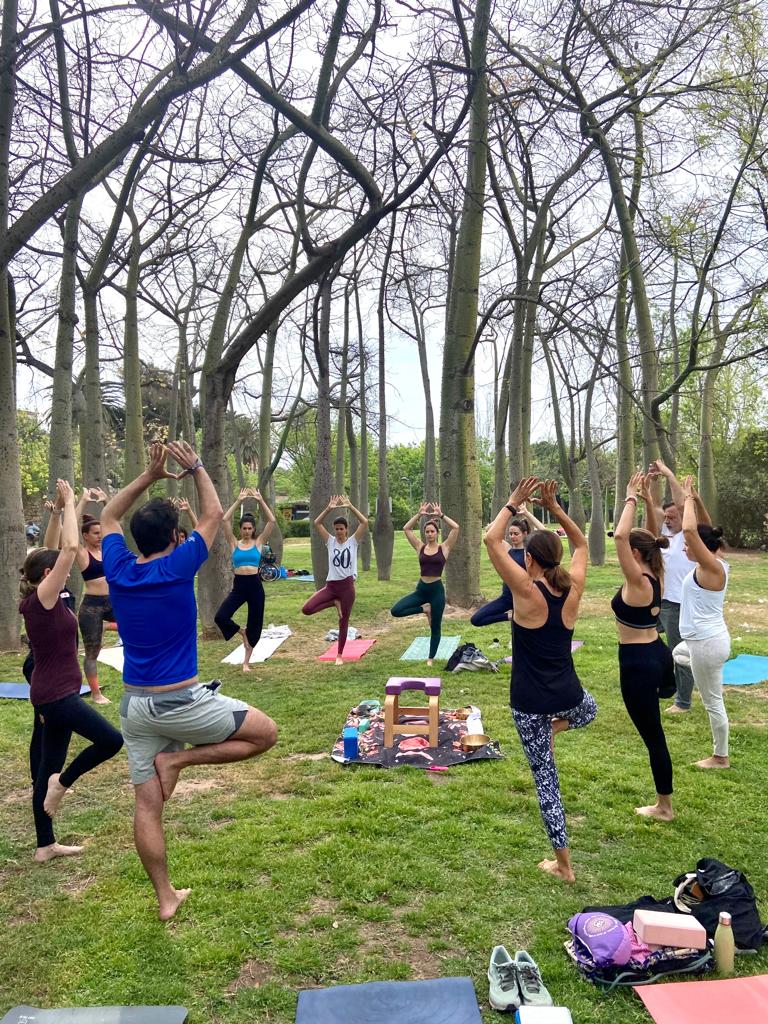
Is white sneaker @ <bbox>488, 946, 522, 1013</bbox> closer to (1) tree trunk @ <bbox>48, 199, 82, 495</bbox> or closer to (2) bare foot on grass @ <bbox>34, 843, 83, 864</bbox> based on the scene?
(2) bare foot on grass @ <bbox>34, 843, 83, 864</bbox>

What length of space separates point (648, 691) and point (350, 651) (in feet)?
22.3

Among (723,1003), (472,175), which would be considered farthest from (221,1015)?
(472,175)

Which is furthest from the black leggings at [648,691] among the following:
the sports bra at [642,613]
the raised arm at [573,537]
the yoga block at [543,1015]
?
the yoga block at [543,1015]

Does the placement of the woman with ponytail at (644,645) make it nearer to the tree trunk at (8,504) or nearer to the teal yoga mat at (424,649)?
the teal yoga mat at (424,649)

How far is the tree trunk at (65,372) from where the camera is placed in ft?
37.1

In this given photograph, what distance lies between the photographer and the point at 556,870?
3.96 metres

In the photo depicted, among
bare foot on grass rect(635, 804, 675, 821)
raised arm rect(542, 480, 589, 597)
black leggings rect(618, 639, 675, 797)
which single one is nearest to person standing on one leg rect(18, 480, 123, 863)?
raised arm rect(542, 480, 589, 597)

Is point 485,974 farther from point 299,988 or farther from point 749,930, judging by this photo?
point 749,930

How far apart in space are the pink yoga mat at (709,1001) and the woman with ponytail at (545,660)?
0.91m

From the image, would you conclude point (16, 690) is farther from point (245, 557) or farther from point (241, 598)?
point (245, 557)

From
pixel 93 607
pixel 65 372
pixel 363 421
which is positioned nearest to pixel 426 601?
pixel 93 607

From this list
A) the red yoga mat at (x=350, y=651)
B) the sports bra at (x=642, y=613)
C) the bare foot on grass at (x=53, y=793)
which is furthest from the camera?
the red yoga mat at (x=350, y=651)

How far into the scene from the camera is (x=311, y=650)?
1120 centimetres

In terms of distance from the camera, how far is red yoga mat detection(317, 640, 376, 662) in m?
10.3
